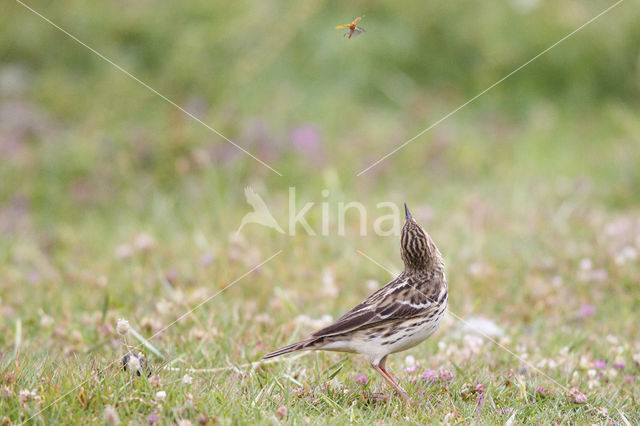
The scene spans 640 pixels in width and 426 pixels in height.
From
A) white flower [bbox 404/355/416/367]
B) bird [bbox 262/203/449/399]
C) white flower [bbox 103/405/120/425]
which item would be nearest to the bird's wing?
bird [bbox 262/203/449/399]

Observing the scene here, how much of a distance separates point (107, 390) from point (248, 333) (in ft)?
5.25

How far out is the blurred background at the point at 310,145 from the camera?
6.52 meters

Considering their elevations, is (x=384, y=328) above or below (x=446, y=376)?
above

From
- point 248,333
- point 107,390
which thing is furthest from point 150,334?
point 107,390

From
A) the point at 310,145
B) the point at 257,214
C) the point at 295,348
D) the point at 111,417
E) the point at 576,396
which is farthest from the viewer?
the point at 310,145

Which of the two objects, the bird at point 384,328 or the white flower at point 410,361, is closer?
the bird at point 384,328

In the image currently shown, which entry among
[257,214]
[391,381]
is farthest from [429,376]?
[257,214]

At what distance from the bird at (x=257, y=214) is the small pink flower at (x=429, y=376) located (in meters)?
3.29

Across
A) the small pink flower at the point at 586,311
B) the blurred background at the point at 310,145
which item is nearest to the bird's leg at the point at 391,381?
the blurred background at the point at 310,145

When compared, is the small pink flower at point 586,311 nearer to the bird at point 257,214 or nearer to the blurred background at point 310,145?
the blurred background at point 310,145

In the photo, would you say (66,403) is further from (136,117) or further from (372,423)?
(136,117)

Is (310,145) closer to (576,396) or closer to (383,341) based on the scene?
(383,341)

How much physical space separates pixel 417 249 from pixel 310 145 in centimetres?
510

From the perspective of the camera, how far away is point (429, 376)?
416 cm
